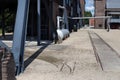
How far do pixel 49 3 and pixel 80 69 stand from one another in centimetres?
1573

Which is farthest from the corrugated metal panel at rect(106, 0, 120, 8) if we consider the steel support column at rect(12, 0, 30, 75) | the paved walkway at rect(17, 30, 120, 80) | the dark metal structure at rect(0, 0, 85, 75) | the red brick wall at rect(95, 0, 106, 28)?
the steel support column at rect(12, 0, 30, 75)

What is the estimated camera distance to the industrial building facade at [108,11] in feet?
282

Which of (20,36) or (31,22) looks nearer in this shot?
(20,36)

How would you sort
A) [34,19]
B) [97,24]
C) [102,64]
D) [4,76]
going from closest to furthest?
[4,76], [102,64], [34,19], [97,24]

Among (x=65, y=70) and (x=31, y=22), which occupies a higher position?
(x=31, y=22)

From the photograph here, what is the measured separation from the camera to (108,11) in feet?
292

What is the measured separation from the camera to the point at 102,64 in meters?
13.7

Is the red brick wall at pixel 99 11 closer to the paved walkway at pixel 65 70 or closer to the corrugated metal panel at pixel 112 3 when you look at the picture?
the corrugated metal panel at pixel 112 3

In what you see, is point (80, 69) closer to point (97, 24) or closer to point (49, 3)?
point (49, 3)

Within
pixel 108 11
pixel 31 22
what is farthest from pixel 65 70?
pixel 108 11

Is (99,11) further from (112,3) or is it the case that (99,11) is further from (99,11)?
(112,3)

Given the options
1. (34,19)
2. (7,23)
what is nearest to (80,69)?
(34,19)

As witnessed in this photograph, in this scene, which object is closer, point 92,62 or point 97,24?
point 92,62

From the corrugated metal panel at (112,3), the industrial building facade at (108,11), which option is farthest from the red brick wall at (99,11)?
the corrugated metal panel at (112,3)
